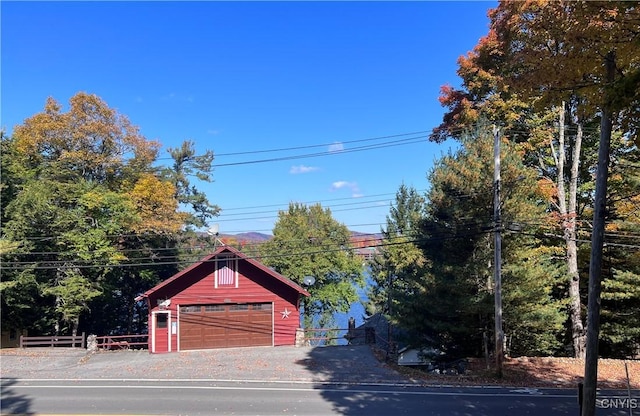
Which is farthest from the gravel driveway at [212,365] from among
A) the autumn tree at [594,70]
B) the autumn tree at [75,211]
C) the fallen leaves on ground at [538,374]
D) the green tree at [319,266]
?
the green tree at [319,266]

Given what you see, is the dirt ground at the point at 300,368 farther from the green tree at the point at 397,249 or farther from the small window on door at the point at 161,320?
the green tree at the point at 397,249

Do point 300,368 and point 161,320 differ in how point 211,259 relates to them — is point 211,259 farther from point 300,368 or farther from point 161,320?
point 300,368

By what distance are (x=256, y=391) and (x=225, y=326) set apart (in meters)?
12.3

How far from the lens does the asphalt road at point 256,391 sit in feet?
36.8

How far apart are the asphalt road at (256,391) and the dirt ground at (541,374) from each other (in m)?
0.99

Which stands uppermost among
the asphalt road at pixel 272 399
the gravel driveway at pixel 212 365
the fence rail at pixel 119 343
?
the asphalt road at pixel 272 399

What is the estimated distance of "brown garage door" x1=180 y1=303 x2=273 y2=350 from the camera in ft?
80.9

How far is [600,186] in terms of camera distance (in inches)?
259

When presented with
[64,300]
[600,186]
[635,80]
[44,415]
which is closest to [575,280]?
[600,186]

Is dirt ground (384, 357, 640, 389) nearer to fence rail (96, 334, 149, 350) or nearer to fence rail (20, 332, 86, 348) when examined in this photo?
fence rail (96, 334, 149, 350)

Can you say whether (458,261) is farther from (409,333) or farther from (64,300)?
(64,300)

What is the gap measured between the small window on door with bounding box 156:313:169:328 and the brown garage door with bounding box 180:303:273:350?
87 centimetres

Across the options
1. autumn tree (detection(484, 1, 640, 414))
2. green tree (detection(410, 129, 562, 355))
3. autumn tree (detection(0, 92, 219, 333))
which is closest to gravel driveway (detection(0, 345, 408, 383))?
green tree (detection(410, 129, 562, 355))

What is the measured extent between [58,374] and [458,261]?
52.6ft
